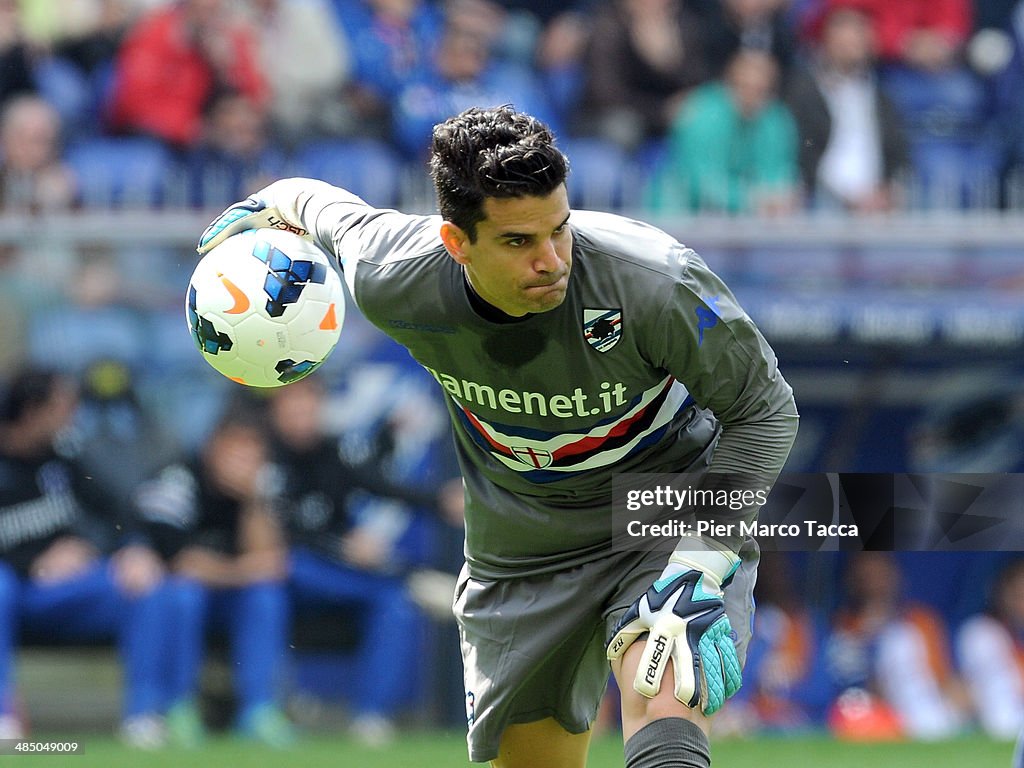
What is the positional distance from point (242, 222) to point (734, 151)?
18.2ft

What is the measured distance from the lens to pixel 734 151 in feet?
31.7

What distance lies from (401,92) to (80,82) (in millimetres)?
2033

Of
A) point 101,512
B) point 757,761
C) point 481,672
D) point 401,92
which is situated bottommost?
point 757,761

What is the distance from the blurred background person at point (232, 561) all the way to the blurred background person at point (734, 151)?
3.04m

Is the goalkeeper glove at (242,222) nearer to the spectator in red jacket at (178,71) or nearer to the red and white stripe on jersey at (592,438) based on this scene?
the red and white stripe on jersey at (592,438)

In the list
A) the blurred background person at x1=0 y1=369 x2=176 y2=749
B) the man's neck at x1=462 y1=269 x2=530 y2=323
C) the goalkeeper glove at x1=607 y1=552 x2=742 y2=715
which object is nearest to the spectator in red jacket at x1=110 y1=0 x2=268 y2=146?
the blurred background person at x1=0 y1=369 x2=176 y2=749

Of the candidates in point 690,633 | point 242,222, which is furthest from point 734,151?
point 690,633

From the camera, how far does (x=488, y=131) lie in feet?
12.2

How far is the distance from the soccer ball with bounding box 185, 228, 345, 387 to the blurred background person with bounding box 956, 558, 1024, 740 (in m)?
5.81

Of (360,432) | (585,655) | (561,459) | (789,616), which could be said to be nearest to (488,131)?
(561,459)

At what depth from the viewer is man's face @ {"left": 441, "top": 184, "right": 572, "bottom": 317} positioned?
12.0 ft

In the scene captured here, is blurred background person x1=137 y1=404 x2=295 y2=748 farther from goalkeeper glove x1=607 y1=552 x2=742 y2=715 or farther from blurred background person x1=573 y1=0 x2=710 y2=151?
goalkeeper glove x1=607 y1=552 x2=742 y2=715

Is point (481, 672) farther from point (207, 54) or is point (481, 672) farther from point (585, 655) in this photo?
point (207, 54)

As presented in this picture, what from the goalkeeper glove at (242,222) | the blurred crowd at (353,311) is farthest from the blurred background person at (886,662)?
the goalkeeper glove at (242,222)
